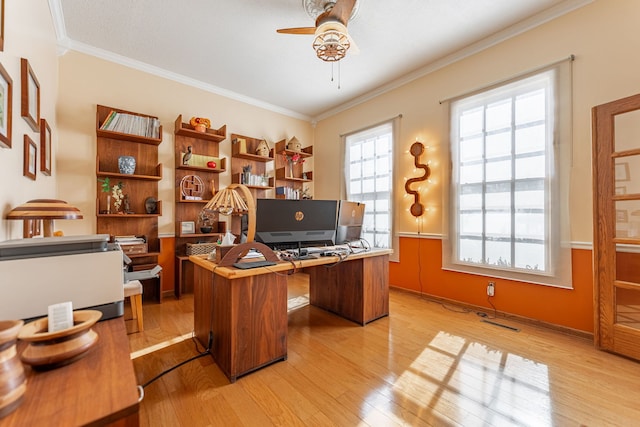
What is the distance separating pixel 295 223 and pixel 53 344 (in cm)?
156

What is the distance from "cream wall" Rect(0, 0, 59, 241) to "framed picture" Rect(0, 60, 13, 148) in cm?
7

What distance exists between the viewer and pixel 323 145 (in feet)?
16.3

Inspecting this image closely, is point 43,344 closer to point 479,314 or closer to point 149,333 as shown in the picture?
point 149,333

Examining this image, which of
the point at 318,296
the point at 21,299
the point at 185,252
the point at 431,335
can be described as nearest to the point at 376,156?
the point at 318,296

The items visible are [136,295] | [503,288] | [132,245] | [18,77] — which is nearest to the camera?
[18,77]

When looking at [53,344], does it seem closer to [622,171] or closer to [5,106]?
[5,106]

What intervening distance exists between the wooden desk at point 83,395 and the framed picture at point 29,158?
152 centimetres

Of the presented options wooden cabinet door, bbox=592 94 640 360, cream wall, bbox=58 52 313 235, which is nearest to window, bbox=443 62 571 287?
wooden cabinet door, bbox=592 94 640 360

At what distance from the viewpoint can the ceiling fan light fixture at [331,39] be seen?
216 cm

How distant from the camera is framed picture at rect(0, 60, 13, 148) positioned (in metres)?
1.25

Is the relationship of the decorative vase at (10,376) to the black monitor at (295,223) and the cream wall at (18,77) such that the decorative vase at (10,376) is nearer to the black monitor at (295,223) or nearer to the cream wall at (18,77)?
the cream wall at (18,77)

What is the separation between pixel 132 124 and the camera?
313 cm

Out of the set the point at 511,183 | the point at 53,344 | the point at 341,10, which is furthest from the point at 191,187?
the point at 511,183

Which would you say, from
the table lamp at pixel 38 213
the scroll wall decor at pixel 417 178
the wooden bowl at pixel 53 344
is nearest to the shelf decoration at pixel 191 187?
the table lamp at pixel 38 213
